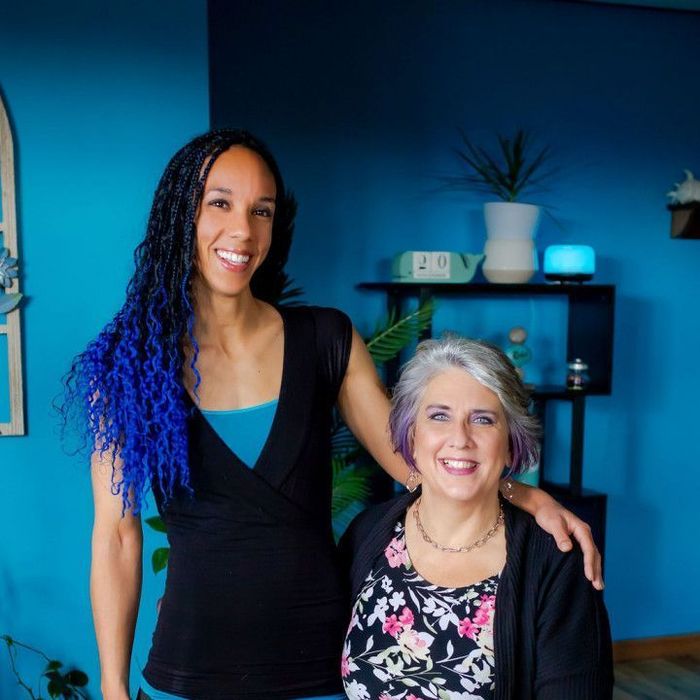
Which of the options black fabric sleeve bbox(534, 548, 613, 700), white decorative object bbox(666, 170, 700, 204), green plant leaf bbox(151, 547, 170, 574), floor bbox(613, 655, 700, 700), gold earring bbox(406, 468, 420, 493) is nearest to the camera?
black fabric sleeve bbox(534, 548, 613, 700)

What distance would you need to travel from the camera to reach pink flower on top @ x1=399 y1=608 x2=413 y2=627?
152cm

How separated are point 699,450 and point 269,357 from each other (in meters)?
2.99

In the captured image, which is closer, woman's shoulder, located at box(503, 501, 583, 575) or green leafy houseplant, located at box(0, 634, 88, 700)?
woman's shoulder, located at box(503, 501, 583, 575)

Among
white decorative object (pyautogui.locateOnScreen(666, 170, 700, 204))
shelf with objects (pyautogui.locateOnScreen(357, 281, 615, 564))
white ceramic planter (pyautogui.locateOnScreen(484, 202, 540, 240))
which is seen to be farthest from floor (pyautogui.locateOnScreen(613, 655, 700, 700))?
white decorative object (pyautogui.locateOnScreen(666, 170, 700, 204))

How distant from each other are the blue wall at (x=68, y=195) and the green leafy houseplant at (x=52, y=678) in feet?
0.08

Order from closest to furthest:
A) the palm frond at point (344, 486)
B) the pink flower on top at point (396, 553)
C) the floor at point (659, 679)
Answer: the pink flower on top at point (396, 553)
the palm frond at point (344, 486)
the floor at point (659, 679)

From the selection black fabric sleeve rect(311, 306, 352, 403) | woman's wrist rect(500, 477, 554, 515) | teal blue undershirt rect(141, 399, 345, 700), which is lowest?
woman's wrist rect(500, 477, 554, 515)

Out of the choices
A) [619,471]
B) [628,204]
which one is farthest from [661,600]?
[628,204]

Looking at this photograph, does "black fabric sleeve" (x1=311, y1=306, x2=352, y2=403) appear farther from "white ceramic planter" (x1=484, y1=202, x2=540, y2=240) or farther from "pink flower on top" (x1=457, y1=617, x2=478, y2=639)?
"white ceramic planter" (x1=484, y1=202, x2=540, y2=240)

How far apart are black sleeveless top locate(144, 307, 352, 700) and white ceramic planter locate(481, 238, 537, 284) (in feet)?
6.55

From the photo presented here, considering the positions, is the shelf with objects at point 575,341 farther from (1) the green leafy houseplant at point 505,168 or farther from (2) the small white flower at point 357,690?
(2) the small white flower at point 357,690

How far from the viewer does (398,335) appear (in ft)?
9.90

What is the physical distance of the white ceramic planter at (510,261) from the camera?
3365 millimetres

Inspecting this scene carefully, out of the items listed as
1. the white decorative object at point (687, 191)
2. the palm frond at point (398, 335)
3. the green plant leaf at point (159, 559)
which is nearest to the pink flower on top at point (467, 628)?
the green plant leaf at point (159, 559)
